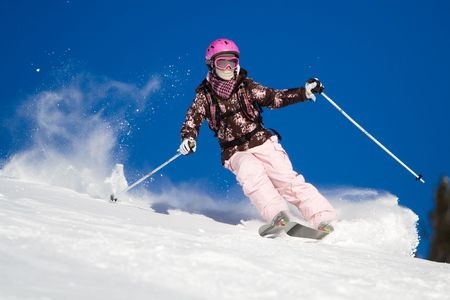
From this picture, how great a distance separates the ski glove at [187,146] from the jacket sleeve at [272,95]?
954 millimetres

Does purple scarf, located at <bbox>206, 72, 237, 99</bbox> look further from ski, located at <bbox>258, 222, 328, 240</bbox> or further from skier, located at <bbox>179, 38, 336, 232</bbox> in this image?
ski, located at <bbox>258, 222, 328, 240</bbox>

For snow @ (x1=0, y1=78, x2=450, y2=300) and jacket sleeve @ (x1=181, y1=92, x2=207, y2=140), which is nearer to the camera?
snow @ (x1=0, y1=78, x2=450, y2=300)

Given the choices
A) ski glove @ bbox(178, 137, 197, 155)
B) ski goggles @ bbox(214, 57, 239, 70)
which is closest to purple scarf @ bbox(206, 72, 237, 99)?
ski goggles @ bbox(214, 57, 239, 70)

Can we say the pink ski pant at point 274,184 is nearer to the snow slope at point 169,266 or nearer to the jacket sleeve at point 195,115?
the jacket sleeve at point 195,115

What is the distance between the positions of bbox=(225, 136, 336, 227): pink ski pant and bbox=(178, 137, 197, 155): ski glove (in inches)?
18.4

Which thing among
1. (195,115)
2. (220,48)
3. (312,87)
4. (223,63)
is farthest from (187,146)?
(312,87)

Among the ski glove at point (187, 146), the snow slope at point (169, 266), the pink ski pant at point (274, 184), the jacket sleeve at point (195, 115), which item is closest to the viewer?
the snow slope at point (169, 266)

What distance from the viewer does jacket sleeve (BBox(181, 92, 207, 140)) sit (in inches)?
239

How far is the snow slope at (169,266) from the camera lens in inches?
79.5

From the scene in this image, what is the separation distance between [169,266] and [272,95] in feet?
13.3

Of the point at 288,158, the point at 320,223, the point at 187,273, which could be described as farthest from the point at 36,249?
the point at 288,158

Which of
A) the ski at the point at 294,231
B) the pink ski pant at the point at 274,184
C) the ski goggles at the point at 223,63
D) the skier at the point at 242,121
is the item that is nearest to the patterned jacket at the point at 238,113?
the skier at the point at 242,121

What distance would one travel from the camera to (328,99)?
6336 mm

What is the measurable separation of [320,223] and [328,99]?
175 cm
